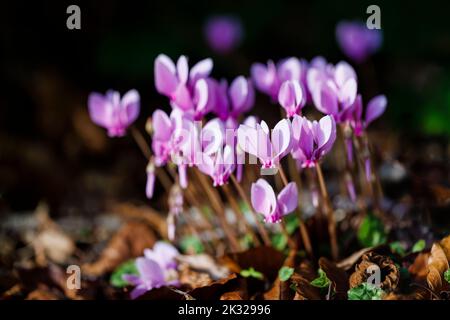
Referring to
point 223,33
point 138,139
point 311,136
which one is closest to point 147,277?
point 311,136

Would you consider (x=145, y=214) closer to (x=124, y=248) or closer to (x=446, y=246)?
(x=124, y=248)

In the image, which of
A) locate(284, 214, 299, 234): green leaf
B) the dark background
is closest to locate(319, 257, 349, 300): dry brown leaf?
locate(284, 214, 299, 234): green leaf

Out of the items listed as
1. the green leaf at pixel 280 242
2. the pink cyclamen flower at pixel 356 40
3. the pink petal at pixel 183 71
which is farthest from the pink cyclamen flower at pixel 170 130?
the pink cyclamen flower at pixel 356 40

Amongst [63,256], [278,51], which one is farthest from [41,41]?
[63,256]

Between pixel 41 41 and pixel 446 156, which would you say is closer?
pixel 446 156

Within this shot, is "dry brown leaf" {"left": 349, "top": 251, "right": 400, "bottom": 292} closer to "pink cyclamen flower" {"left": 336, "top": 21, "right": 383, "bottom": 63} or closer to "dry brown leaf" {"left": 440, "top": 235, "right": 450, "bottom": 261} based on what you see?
"dry brown leaf" {"left": 440, "top": 235, "right": 450, "bottom": 261}
